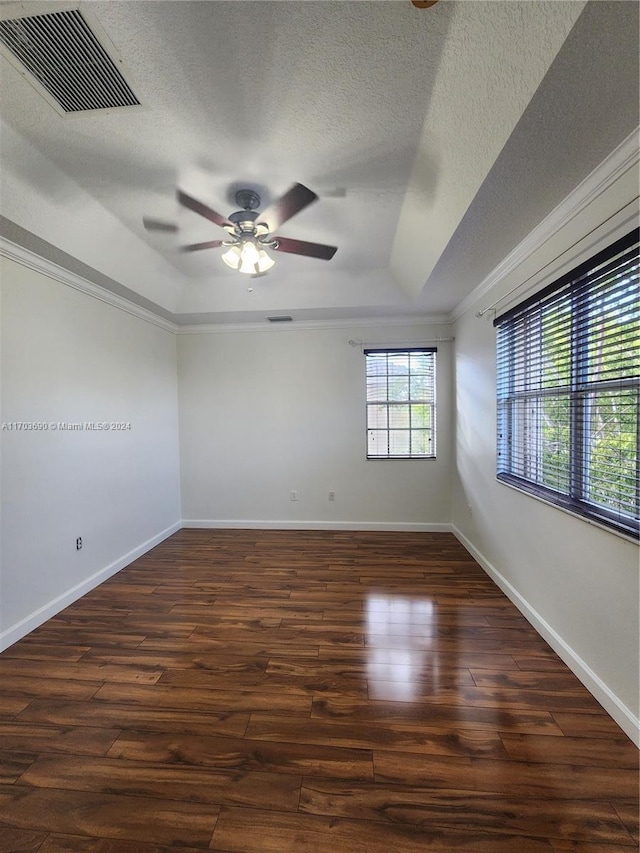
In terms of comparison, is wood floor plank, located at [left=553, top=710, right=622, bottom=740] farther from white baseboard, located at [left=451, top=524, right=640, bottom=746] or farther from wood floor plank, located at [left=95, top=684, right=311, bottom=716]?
wood floor plank, located at [left=95, top=684, right=311, bottom=716]

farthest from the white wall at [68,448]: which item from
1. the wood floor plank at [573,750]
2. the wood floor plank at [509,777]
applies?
the wood floor plank at [573,750]

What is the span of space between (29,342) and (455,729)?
3330mm

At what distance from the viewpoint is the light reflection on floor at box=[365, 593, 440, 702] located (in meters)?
1.80

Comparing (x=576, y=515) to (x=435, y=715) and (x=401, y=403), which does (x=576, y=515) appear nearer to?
(x=435, y=715)

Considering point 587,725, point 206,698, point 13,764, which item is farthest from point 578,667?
point 13,764

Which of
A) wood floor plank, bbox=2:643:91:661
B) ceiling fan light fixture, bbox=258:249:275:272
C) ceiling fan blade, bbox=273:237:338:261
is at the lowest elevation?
wood floor plank, bbox=2:643:91:661

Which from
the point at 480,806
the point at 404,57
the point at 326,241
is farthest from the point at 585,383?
the point at 326,241

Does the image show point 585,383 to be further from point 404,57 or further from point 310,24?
point 310,24

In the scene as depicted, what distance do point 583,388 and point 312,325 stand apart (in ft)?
9.48

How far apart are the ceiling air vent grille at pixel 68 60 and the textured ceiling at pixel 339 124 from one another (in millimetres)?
52

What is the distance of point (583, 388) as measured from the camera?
1.85m

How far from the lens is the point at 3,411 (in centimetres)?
220

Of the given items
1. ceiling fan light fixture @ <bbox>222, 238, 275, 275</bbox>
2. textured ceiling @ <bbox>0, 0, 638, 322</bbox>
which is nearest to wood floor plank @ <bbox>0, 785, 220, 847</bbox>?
ceiling fan light fixture @ <bbox>222, 238, 275, 275</bbox>

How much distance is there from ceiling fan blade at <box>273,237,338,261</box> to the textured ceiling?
11.0 inches
